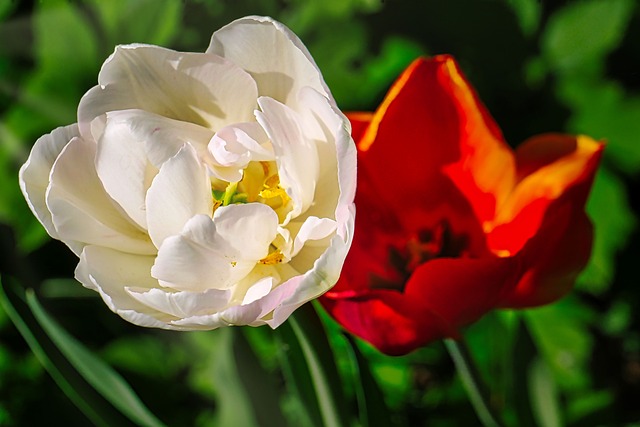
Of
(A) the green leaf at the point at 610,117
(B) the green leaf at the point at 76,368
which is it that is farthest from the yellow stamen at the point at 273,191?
(A) the green leaf at the point at 610,117

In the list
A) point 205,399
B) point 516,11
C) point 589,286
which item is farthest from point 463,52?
point 205,399

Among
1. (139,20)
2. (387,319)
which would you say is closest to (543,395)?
(387,319)

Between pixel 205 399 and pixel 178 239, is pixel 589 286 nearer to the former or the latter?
pixel 205 399

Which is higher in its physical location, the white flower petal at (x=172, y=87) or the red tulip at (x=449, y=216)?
the white flower petal at (x=172, y=87)

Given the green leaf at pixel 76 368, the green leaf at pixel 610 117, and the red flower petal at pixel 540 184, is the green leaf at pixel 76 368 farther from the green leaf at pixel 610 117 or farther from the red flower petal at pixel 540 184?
the green leaf at pixel 610 117

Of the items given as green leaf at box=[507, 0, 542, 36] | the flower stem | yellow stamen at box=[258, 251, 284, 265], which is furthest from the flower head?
green leaf at box=[507, 0, 542, 36]

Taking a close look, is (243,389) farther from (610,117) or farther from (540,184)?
(610,117)
